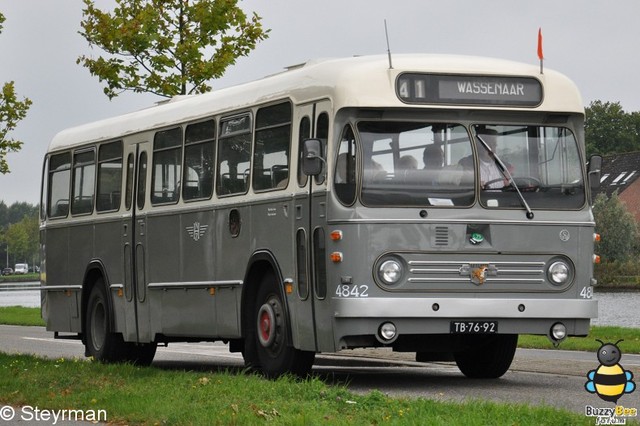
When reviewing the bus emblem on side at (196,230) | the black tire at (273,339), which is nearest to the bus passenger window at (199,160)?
the bus emblem on side at (196,230)

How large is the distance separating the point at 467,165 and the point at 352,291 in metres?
1.72

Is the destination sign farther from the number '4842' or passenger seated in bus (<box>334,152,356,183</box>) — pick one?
the number '4842'

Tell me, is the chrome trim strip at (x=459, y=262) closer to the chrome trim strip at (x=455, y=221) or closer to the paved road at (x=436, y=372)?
the chrome trim strip at (x=455, y=221)

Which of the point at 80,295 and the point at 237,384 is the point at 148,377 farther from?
the point at 80,295

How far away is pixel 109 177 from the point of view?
69.3 feet

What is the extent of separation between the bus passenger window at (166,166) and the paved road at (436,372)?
228 cm

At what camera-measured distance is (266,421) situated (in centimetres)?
1130

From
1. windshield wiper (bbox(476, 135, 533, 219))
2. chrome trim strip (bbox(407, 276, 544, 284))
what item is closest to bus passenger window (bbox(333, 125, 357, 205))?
chrome trim strip (bbox(407, 276, 544, 284))

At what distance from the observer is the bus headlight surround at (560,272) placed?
1531 centimetres

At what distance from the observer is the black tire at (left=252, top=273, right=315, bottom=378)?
1582cm

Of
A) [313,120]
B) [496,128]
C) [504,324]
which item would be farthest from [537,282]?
[313,120]

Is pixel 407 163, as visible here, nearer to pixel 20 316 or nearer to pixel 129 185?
pixel 129 185

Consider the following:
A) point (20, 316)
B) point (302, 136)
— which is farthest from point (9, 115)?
point (302, 136)

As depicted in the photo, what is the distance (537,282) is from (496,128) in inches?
62.8
